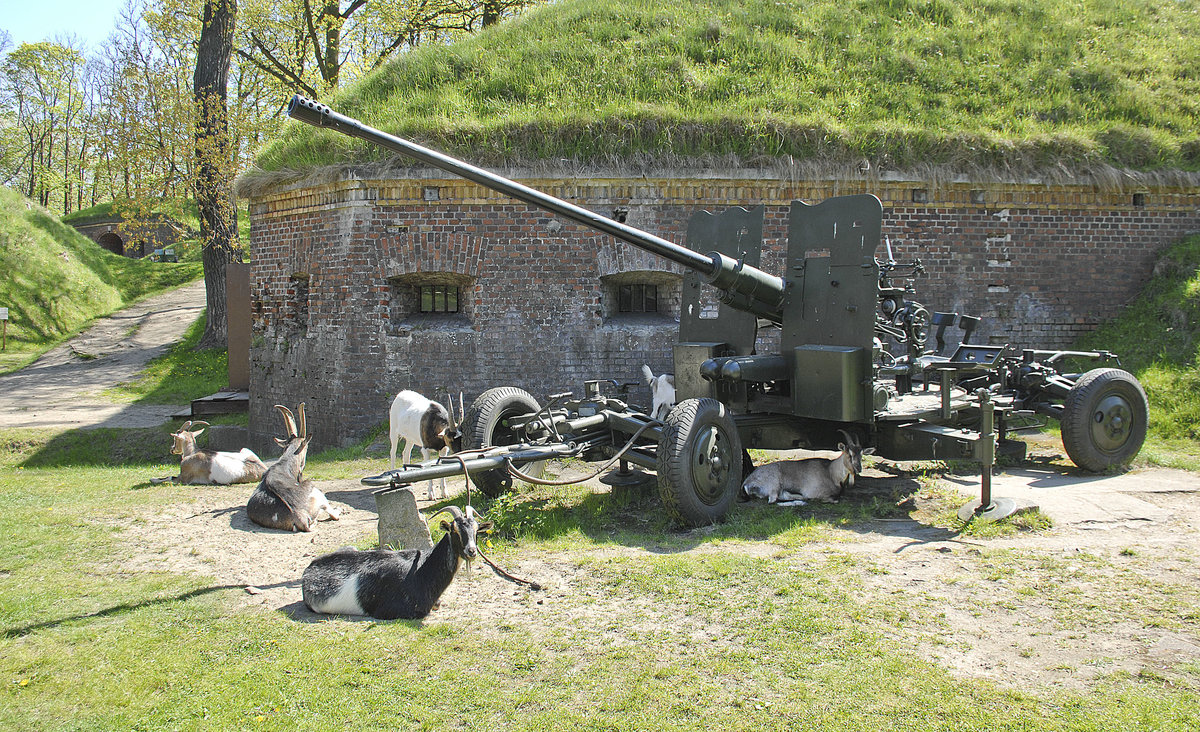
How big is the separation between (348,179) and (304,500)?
5.16 m

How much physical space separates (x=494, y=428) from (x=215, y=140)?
12.5m

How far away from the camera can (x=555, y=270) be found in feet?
34.1

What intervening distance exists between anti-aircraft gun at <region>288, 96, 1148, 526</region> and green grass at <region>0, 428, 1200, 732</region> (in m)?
0.84

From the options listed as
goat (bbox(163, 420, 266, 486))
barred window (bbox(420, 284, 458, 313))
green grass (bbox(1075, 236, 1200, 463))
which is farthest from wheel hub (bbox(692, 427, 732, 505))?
barred window (bbox(420, 284, 458, 313))

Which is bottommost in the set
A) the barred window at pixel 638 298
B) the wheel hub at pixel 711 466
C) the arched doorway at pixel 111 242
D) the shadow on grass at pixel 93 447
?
the shadow on grass at pixel 93 447

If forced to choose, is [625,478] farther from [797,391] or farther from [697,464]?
[797,391]

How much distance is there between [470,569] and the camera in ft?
17.2

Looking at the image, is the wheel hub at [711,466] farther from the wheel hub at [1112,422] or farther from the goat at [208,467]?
the goat at [208,467]

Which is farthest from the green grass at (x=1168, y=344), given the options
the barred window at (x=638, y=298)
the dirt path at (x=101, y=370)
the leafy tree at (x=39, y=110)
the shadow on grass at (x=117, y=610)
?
the leafy tree at (x=39, y=110)

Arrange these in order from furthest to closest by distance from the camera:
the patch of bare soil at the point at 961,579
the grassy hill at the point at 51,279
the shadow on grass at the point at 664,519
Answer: the grassy hill at the point at 51,279 → the shadow on grass at the point at 664,519 → the patch of bare soil at the point at 961,579

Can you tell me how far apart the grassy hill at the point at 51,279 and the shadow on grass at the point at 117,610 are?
16.9 m

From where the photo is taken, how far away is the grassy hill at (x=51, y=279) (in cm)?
2089

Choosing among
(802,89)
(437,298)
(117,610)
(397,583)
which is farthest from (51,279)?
(397,583)

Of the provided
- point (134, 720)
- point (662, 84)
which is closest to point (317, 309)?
point (662, 84)
